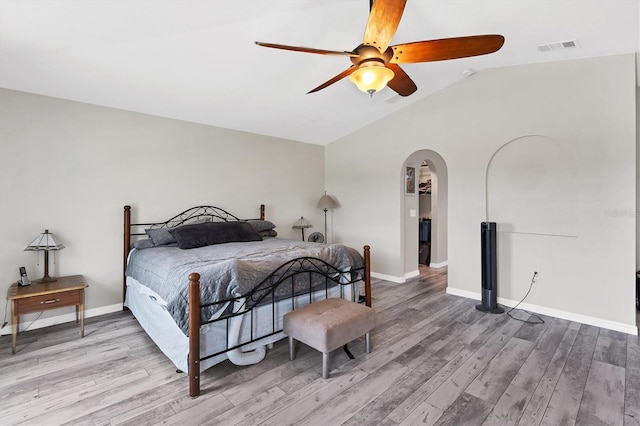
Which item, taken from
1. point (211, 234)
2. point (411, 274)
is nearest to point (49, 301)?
point (211, 234)

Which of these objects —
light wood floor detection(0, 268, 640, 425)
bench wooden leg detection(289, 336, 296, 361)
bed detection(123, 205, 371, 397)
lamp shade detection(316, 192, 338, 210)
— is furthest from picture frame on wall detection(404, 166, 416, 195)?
bench wooden leg detection(289, 336, 296, 361)

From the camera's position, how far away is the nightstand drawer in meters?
2.83

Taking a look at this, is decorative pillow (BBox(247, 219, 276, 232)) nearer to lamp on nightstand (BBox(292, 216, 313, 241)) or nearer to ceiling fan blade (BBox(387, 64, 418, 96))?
lamp on nightstand (BBox(292, 216, 313, 241))

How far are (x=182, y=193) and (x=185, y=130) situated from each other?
0.89m

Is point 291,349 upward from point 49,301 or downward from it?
downward

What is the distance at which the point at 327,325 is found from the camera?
2.30m

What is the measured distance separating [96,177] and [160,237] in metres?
1.03

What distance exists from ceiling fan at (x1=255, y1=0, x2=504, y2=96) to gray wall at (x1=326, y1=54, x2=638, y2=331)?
224cm

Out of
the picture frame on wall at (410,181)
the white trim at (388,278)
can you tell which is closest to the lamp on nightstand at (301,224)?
the white trim at (388,278)

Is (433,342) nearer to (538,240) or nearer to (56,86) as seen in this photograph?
(538,240)

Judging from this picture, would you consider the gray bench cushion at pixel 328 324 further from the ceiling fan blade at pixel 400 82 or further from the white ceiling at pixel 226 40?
the white ceiling at pixel 226 40

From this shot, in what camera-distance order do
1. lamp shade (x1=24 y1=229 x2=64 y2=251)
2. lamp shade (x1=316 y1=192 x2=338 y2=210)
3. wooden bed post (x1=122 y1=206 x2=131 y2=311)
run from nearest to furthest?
lamp shade (x1=24 y1=229 x2=64 y2=251) < wooden bed post (x1=122 y1=206 x2=131 y2=311) < lamp shade (x1=316 y1=192 x2=338 y2=210)

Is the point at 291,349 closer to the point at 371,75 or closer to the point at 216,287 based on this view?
the point at 216,287

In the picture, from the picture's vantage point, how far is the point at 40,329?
10.7 ft
